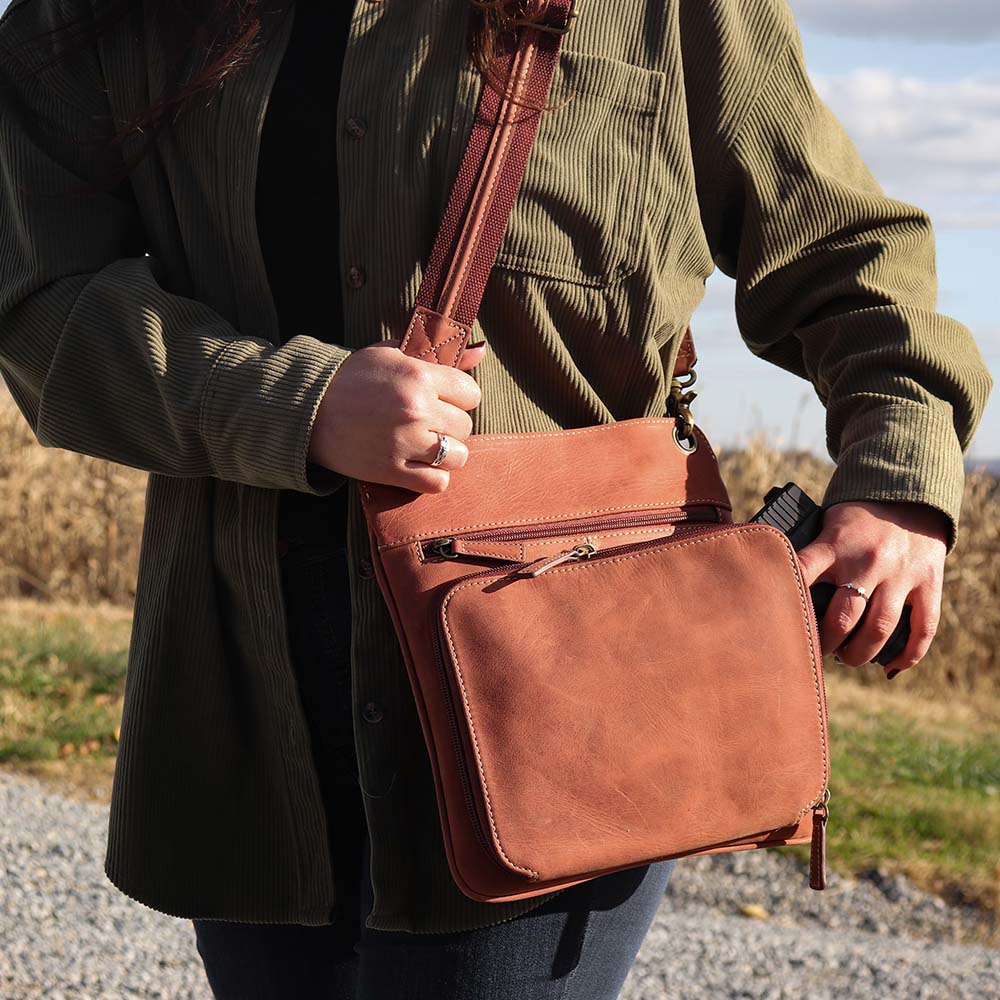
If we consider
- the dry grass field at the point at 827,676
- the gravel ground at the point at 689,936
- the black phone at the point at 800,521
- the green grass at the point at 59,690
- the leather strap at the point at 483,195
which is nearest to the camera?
the leather strap at the point at 483,195

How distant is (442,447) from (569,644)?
0.79 ft

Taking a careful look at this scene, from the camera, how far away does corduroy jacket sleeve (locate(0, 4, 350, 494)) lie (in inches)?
51.4

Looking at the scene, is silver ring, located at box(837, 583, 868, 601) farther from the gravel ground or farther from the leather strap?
the gravel ground

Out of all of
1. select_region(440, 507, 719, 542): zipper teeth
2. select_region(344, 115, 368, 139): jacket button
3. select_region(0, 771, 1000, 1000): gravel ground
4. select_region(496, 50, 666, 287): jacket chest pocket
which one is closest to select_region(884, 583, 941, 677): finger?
select_region(440, 507, 719, 542): zipper teeth

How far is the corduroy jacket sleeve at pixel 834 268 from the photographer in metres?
1.46

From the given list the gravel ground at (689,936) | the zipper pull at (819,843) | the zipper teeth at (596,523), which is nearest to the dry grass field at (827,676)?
the gravel ground at (689,936)

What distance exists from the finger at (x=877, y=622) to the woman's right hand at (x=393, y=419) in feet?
1.61

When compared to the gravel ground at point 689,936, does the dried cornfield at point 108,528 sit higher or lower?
lower

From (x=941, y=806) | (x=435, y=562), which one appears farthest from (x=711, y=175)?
(x=941, y=806)

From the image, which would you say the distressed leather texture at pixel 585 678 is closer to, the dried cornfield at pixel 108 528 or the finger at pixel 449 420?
the finger at pixel 449 420

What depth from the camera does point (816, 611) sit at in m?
1.37

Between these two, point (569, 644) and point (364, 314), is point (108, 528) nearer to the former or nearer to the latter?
point (364, 314)

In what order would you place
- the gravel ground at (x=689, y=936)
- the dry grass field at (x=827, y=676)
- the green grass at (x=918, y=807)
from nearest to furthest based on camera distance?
the gravel ground at (x=689, y=936)
the green grass at (x=918, y=807)
the dry grass field at (x=827, y=676)

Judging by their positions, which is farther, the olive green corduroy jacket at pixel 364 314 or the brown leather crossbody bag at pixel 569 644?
the olive green corduroy jacket at pixel 364 314
